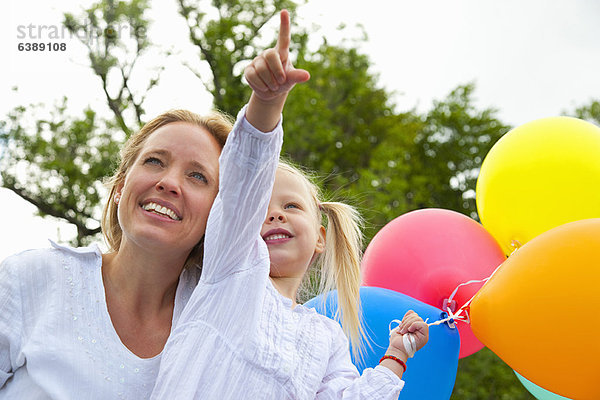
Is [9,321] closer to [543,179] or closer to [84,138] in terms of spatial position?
[543,179]

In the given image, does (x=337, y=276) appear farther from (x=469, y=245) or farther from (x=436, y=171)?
(x=436, y=171)

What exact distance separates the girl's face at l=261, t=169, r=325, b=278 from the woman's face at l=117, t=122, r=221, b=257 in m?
0.29

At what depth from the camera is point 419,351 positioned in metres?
2.21

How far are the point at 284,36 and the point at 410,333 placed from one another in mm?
1034

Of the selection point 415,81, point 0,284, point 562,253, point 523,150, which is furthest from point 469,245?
point 415,81

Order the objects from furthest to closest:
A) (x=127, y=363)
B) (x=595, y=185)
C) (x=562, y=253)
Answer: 1. (x=595, y=185)
2. (x=562, y=253)
3. (x=127, y=363)

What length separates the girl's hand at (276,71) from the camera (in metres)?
1.21

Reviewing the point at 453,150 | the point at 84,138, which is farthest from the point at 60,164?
the point at 453,150

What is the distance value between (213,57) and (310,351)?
10930 millimetres

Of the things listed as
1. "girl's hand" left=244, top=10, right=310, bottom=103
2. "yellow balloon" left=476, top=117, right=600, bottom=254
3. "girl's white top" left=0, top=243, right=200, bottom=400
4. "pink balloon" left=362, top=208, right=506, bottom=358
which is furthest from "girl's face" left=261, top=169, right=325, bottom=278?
"yellow balloon" left=476, top=117, right=600, bottom=254

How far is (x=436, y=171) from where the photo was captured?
14.0m

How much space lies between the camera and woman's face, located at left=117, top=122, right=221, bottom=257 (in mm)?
1573

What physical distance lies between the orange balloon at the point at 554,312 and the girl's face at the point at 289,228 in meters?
0.66

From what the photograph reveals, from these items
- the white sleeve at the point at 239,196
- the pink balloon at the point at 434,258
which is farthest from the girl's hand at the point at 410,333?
the pink balloon at the point at 434,258
